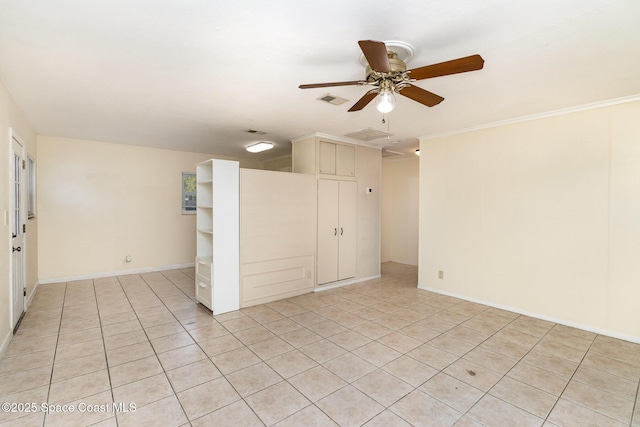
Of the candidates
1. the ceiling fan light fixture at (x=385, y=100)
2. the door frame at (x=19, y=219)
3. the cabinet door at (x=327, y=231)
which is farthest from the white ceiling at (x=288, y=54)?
the cabinet door at (x=327, y=231)

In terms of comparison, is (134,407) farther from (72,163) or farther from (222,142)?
(72,163)

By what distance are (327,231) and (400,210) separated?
292cm

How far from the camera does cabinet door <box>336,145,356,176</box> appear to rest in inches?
202

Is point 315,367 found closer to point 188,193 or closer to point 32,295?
point 32,295

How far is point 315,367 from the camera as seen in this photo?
2568 mm

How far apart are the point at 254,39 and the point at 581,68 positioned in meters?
2.66

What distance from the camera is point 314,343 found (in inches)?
119

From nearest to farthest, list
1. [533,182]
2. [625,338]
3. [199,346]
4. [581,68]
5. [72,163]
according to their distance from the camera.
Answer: [581,68]
[199,346]
[625,338]
[533,182]
[72,163]

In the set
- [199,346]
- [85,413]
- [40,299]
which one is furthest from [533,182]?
[40,299]

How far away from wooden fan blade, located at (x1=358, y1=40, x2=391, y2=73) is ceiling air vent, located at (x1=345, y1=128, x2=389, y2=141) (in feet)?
8.78

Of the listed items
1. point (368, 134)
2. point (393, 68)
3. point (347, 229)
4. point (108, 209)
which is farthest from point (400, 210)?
point (108, 209)

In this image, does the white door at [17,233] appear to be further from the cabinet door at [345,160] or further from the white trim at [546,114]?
the white trim at [546,114]

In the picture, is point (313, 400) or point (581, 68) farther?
point (581, 68)

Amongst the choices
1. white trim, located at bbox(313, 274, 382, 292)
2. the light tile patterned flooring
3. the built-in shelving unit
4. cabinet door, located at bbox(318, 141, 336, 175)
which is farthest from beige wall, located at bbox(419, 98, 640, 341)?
the built-in shelving unit
